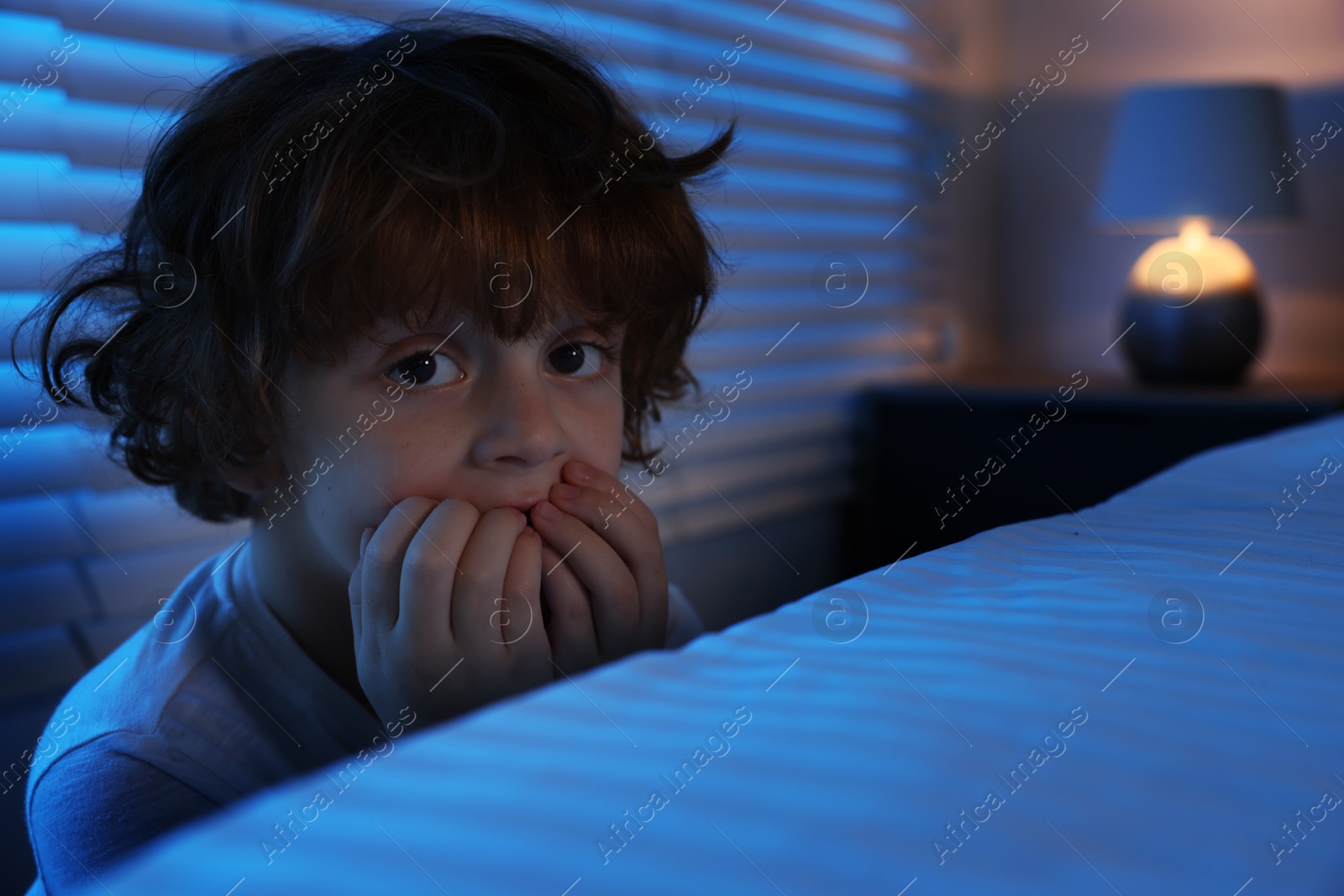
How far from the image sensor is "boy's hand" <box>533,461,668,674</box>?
0.64m

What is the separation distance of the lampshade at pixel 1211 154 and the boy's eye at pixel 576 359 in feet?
5.40

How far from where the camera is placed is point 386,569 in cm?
60

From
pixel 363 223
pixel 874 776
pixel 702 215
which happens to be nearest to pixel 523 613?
pixel 363 223

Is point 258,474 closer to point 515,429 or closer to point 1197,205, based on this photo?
point 515,429

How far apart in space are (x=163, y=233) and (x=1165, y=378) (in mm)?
1895

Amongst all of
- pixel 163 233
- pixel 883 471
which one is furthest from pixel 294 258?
pixel 883 471

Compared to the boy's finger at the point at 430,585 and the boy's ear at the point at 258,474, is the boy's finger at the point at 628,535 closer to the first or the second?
the boy's finger at the point at 430,585

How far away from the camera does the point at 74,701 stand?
0.73 m

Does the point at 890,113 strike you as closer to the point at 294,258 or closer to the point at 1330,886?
the point at 294,258

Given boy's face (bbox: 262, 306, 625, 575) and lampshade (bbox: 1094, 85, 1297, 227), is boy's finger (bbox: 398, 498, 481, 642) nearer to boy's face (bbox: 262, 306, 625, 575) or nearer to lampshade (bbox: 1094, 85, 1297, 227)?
boy's face (bbox: 262, 306, 625, 575)

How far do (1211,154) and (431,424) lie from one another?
1870 millimetres

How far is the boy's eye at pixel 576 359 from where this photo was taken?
0.73 metres

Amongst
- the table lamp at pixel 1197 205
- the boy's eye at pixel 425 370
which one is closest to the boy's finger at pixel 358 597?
the boy's eye at pixel 425 370

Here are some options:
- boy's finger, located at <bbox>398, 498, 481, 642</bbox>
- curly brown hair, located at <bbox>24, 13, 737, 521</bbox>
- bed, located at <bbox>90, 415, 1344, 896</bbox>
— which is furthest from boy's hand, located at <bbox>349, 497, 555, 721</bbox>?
bed, located at <bbox>90, 415, 1344, 896</bbox>
